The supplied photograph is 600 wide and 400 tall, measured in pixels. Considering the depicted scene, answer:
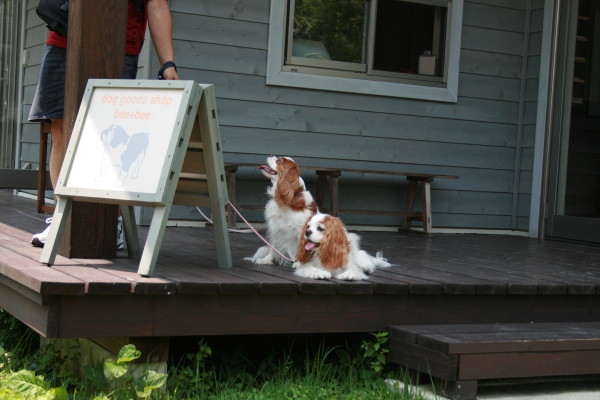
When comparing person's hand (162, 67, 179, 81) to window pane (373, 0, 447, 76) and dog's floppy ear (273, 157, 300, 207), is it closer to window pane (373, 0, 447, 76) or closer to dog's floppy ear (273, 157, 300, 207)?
dog's floppy ear (273, 157, 300, 207)

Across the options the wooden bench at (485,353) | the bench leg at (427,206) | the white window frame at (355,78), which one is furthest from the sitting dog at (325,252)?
the bench leg at (427,206)

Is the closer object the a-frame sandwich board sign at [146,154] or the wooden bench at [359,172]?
the a-frame sandwich board sign at [146,154]

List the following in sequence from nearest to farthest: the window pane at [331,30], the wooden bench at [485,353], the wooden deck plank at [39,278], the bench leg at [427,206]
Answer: the wooden deck plank at [39,278] < the wooden bench at [485,353] < the window pane at [331,30] < the bench leg at [427,206]

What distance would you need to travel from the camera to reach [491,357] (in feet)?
11.1

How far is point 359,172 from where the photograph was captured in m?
6.55

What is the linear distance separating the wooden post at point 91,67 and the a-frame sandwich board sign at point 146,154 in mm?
113

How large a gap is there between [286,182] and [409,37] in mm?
3169

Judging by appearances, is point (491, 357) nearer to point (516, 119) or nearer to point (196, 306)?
point (196, 306)

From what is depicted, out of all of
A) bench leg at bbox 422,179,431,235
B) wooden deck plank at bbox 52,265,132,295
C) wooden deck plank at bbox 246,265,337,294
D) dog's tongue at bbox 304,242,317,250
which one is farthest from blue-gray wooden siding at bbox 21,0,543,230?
wooden deck plank at bbox 52,265,132,295

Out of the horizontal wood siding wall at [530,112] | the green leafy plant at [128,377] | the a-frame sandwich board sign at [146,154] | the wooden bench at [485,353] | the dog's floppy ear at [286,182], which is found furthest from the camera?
the horizontal wood siding wall at [530,112]

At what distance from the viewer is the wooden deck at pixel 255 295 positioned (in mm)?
3184

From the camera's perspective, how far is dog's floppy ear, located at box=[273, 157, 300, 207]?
4.08m

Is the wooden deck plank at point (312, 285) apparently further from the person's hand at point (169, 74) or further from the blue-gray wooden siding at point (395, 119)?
the blue-gray wooden siding at point (395, 119)

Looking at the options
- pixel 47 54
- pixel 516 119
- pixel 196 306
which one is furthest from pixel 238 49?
pixel 196 306
